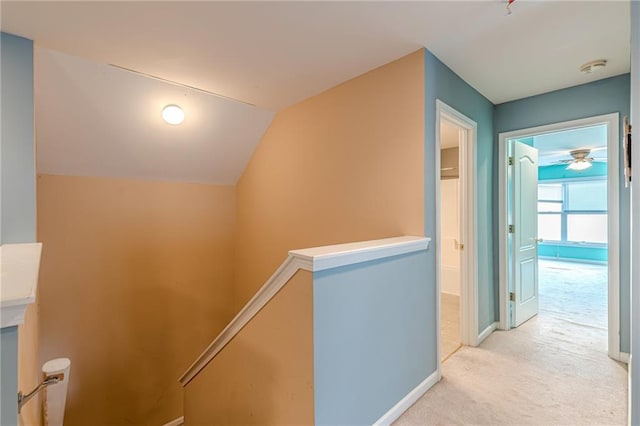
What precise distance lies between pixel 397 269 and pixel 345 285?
1.58 ft

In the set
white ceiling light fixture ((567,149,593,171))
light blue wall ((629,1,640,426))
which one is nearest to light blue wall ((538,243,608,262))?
white ceiling light fixture ((567,149,593,171))

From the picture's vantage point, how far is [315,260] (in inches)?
50.6

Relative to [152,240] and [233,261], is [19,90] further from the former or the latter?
[233,261]

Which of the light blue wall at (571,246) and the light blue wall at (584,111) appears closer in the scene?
the light blue wall at (584,111)

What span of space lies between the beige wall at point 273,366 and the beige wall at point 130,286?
198 cm

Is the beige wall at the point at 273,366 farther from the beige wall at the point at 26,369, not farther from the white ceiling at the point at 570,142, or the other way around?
the white ceiling at the point at 570,142

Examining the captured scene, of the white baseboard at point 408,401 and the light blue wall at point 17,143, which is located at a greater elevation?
the light blue wall at point 17,143

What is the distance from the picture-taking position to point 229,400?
188 cm

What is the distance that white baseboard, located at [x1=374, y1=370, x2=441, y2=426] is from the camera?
170 cm

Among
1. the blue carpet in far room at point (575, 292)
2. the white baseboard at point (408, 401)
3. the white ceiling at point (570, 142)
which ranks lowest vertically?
the blue carpet in far room at point (575, 292)

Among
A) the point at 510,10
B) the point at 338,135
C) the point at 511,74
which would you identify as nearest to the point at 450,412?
the point at 338,135

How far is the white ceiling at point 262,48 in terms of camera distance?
167 cm

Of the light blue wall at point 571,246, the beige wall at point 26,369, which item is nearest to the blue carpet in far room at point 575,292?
the light blue wall at point 571,246

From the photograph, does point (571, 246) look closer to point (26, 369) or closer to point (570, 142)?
point (570, 142)
